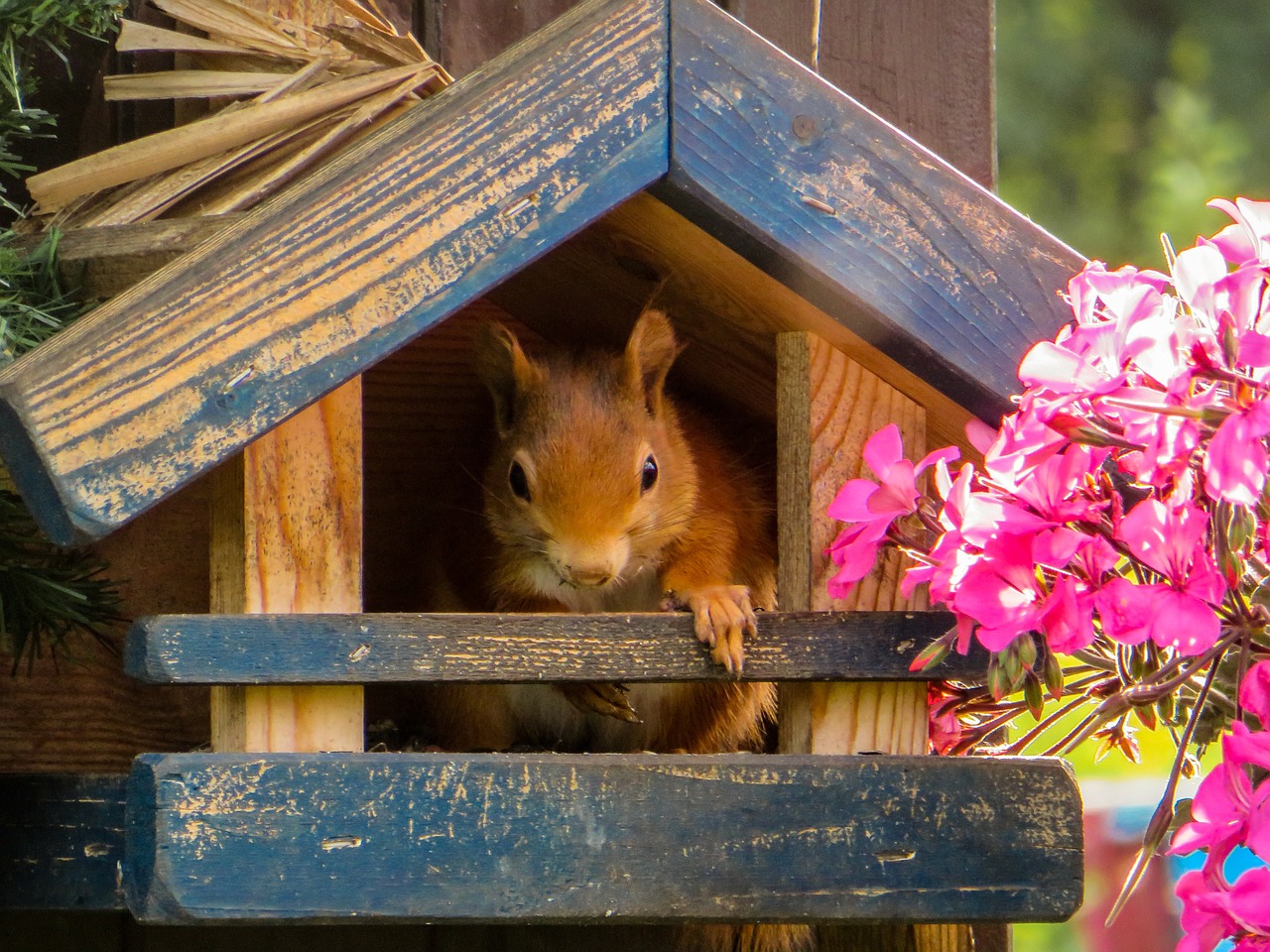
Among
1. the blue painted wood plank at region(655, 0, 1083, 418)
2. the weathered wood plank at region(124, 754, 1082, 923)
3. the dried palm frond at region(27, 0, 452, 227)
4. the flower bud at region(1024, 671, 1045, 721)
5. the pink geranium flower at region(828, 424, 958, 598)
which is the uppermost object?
the dried palm frond at region(27, 0, 452, 227)

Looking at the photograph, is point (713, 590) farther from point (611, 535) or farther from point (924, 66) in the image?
point (924, 66)

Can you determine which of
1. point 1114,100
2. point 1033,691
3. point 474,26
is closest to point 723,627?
point 1033,691

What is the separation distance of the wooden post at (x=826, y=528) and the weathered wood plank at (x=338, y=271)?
327mm

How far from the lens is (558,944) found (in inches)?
83.4

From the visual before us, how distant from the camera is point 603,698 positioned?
1939 mm

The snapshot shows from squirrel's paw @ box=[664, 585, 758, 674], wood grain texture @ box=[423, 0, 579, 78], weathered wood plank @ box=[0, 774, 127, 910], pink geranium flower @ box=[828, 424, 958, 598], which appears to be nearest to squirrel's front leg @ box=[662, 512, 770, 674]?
squirrel's paw @ box=[664, 585, 758, 674]

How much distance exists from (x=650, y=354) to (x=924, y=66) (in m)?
0.71

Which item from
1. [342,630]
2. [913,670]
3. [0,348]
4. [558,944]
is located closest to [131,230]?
[0,348]

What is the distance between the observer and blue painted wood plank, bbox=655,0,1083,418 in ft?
5.16

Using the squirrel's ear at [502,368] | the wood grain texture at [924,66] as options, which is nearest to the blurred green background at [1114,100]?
the wood grain texture at [924,66]

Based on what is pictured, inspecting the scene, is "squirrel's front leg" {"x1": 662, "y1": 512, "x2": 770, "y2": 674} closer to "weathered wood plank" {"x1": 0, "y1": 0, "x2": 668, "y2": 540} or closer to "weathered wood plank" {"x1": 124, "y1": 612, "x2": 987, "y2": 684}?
"weathered wood plank" {"x1": 124, "y1": 612, "x2": 987, "y2": 684}

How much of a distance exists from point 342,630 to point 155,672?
0.17m

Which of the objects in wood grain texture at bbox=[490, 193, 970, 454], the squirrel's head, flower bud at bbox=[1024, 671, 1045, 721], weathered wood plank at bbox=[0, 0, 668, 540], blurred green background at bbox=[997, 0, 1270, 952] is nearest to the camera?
weathered wood plank at bbox=[0, 0, 668, 540]

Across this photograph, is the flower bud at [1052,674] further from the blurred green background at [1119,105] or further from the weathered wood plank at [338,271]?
the blurred green background at [1119,105]
